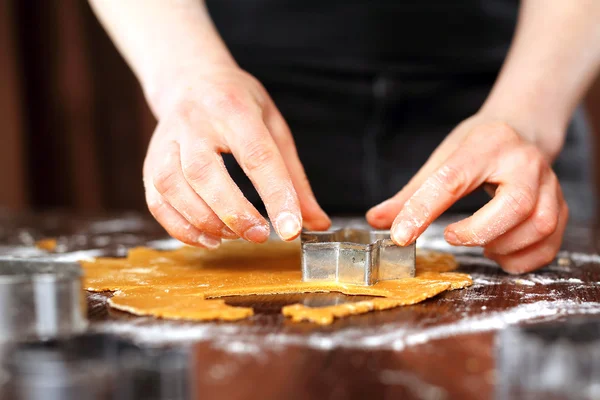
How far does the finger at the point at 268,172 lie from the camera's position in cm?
101

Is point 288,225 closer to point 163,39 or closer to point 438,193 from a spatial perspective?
point 438,193

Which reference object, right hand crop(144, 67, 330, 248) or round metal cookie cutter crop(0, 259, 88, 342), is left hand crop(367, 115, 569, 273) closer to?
right hand crop(144, 67, 330, 248)

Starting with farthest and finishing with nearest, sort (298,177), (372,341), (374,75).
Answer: (374,75) → (298,177) → (372,341)

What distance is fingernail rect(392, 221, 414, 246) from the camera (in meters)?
1.02

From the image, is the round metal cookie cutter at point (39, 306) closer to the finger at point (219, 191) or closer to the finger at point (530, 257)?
the finger at point (219, 191)

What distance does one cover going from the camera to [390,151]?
1.85 metres

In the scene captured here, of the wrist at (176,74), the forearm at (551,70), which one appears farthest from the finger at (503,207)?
the wrist at (176,74)

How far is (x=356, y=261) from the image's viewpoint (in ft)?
3.32

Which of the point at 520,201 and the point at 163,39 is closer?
the point at 520,201

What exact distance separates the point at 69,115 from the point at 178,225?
9.64ft

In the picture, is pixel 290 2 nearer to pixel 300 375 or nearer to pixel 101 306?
pixel 101 306

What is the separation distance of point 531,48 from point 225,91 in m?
0.65

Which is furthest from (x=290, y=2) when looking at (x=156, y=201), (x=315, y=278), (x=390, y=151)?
(x=315, y=278)

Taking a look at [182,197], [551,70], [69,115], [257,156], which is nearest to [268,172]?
[257,156]
